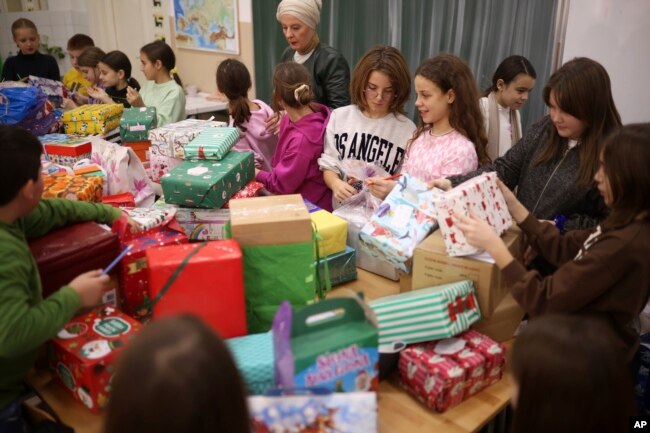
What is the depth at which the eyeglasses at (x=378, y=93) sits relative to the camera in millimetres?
2398

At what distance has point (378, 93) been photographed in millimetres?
2396

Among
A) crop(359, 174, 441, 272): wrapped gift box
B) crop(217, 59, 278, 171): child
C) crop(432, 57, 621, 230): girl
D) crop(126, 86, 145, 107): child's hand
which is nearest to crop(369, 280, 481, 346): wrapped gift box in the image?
crop(359, 174, 441, 272): wrapped gift box

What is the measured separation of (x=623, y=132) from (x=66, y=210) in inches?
65.1

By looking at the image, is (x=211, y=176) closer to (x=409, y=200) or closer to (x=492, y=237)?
(x=409, y=200)

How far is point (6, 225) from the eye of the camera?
1425 mm

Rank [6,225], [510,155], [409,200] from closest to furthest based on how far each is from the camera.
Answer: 1. [6,225]
2. [409,200]
3. [510,155]

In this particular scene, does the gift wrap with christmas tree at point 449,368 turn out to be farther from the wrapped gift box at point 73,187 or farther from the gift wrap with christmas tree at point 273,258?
the wrapped gift box at point 73,187

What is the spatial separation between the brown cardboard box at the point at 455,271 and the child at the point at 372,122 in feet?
2.38

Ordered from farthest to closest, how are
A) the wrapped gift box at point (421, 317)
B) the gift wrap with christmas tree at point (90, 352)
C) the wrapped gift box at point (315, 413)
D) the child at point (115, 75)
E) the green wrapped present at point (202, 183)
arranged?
the child at point (115, 75) → the green wrapped present at point (202, 183) → the wrapped gift box at point (421, 317) → the gift wrap with christmas tree at point (90, 352) → the wrapped gift box at point (315, 413)

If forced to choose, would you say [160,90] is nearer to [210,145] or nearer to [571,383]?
[210,145]

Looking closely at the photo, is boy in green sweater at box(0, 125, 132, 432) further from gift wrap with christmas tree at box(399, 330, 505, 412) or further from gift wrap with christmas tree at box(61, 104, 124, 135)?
gift wrap with christmas tree at box(61, 104, 124, 135)

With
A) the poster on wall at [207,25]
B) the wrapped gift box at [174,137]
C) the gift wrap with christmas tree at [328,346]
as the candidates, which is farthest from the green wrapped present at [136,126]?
the poster on wall at [207,25]

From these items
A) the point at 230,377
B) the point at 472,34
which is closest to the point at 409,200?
the point at 230,377

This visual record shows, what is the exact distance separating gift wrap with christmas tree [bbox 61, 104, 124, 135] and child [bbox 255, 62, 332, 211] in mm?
1062
